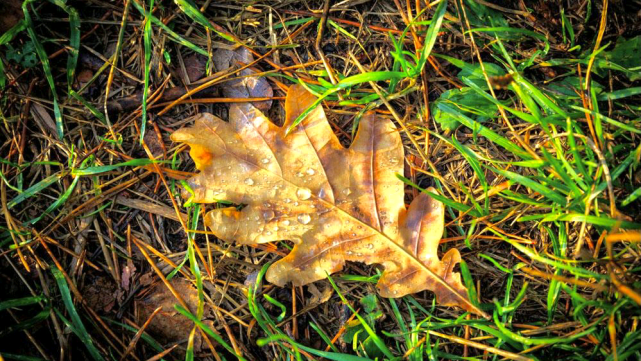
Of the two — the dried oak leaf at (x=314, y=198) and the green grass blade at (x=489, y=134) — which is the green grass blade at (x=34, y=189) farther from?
the green grass blade at (x=489, y=134)

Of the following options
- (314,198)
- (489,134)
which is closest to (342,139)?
(314,198)

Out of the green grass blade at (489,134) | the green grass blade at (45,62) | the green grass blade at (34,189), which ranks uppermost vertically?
the green grass blade at (45,62)

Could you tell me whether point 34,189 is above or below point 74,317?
above

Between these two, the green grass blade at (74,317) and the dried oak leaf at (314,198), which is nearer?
the dried oak leaf at (314,198)

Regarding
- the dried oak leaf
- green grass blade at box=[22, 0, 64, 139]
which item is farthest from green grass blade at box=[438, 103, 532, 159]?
green grass blade at box=[22, 0, 64, 139]

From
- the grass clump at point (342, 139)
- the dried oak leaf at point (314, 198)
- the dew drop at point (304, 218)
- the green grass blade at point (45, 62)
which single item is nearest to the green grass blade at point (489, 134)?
the grass clump at point (342, 139)

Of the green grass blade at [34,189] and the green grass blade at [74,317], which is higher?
the green grass blade at [34,189]

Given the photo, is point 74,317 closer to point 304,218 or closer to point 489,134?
point 304,218

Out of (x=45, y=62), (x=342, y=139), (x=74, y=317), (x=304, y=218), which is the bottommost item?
(x=74, y=317)

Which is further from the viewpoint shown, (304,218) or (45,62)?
(45,62)
